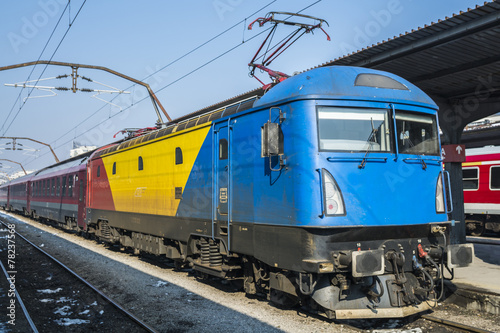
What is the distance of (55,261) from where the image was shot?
12953 millimetres

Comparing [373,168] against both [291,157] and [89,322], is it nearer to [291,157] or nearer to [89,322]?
[291,157]

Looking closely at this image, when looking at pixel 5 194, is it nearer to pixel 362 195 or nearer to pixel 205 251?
pixel 205 251

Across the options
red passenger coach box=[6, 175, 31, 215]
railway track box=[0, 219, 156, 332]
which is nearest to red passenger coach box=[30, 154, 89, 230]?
red passenger coach box=[6, 175, 31, 215]

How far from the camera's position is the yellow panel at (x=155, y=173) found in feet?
30.5

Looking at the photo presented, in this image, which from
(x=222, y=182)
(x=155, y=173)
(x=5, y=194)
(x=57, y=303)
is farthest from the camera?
(x=5, y=194)

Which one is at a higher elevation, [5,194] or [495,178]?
[5,194]

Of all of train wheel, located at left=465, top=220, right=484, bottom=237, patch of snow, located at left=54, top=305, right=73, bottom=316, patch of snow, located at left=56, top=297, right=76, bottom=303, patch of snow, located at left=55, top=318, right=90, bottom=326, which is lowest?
patch of snow, located at left=55, top=318, right=90, bottom=326

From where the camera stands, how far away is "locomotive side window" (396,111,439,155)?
6.32 m

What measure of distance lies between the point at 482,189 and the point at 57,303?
1672 centimetres

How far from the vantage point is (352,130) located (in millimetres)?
6070

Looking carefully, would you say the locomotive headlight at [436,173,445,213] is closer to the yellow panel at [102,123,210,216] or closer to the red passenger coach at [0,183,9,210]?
the yellow panel at [102,123,210,216]

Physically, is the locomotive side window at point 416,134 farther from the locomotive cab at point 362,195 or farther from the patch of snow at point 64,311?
the patch of snow at point 64,311

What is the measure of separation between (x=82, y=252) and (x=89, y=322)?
28.6 ft

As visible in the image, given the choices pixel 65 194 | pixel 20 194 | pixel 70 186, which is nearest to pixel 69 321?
pixel 70 186
